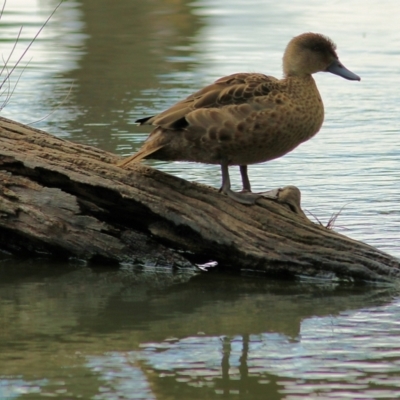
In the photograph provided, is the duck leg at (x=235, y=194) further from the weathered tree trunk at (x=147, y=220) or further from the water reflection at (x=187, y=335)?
the water reflection at (x=187, y=335)

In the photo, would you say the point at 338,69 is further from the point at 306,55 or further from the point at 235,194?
the point at 235,194

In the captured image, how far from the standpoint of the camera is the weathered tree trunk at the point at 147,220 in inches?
250

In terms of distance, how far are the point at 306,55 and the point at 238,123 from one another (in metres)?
0.77

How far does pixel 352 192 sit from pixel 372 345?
3.06m

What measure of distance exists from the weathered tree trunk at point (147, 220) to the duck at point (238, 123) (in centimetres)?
16

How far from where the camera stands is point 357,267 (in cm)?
627

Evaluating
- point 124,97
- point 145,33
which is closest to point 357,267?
point 124,97

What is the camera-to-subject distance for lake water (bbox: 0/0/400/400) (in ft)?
16.4

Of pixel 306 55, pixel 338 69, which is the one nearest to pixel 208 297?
pixel 306 55

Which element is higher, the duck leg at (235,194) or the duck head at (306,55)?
the duck head at (306,55)

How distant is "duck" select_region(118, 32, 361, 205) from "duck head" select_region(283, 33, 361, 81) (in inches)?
4.5

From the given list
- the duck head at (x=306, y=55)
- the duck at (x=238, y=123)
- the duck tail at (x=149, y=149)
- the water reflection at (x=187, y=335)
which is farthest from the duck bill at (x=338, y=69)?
the water reflection at (x=187, y=335)

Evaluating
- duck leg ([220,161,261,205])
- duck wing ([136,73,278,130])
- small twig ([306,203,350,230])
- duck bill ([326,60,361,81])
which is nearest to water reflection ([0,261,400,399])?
duck leg ([220,161,261,205])

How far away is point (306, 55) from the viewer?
686cm
